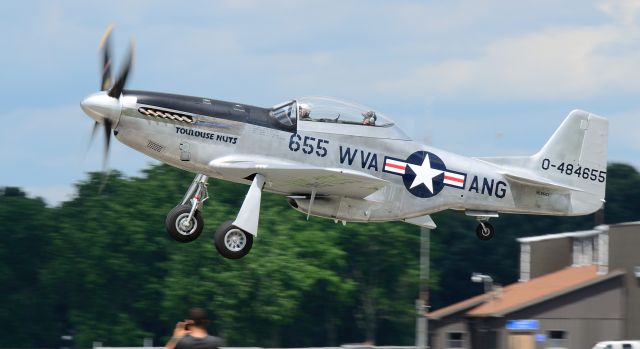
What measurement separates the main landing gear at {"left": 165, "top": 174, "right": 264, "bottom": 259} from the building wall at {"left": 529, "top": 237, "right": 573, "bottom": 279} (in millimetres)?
28847

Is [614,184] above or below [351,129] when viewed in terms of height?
above

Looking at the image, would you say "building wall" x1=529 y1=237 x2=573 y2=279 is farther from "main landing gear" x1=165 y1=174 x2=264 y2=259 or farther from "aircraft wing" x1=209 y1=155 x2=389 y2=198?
"main landing gear" x1=165 y1=174 x2=264 y2=259

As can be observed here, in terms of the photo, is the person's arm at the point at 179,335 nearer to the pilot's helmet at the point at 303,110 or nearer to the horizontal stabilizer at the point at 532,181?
the pilot's helmet at the point at 303,110

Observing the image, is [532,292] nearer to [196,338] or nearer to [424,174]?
[424,174]

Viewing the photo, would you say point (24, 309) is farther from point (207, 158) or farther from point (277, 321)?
point (207, 158)

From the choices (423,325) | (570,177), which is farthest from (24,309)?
(570,177)

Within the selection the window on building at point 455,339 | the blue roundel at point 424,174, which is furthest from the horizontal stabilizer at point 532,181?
the window on building at point 455,339

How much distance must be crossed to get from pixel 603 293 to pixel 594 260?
11.5 ft

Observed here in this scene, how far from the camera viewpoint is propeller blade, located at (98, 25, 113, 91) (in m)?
20.9

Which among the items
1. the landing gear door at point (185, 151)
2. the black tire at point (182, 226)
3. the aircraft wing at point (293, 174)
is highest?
the landing gear door at point (185, 151)

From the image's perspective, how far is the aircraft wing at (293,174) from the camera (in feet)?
67.2

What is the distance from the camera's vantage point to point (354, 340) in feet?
247

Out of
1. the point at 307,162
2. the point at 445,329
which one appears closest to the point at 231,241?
the point at 307,162

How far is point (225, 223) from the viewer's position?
67.6 ft
